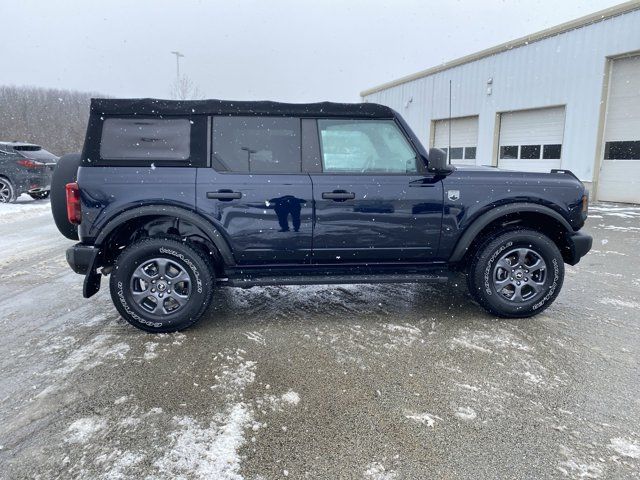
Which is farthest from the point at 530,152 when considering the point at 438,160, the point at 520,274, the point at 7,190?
the point at 7,190

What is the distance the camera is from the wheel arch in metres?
3.31

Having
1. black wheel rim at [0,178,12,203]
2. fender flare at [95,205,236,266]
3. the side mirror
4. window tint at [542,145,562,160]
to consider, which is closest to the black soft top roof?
the side mirror

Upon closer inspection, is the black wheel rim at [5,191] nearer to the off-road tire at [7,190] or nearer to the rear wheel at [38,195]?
the off-road tire at [7,190]

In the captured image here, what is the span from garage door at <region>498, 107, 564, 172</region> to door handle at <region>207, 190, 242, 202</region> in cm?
1168

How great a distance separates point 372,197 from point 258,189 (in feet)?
3.08

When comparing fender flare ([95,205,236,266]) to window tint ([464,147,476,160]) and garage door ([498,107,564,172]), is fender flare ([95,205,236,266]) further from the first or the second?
window tint ([464,147,476,160])

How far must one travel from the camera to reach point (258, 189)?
3.40 meters

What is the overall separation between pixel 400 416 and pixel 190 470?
1.13m

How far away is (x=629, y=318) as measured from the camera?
3.80 meters

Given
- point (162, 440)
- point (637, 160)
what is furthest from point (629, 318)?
point (637, 160)

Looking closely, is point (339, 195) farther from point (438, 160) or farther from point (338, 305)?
point (338, 305)

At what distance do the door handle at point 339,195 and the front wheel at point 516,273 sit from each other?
126cm

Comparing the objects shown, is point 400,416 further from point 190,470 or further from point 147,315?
point 147,315

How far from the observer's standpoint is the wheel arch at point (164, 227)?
10.9 ft
